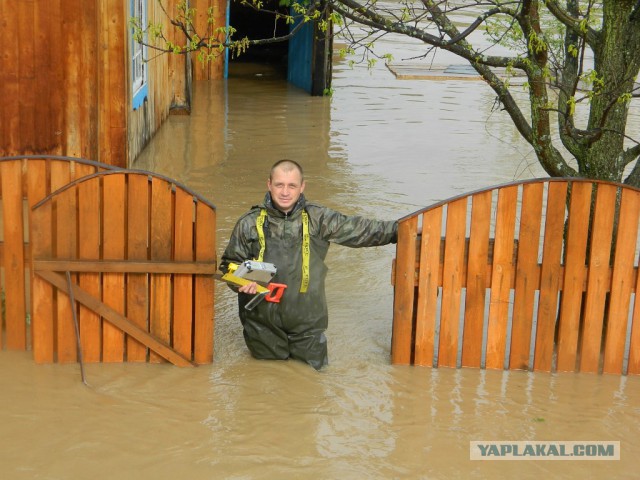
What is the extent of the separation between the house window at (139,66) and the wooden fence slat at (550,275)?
6.06 metres

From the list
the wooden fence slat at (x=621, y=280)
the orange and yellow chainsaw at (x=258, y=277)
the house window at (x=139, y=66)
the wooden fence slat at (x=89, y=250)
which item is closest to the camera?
the orange and yellow chainsaw at (x=258, y=277)

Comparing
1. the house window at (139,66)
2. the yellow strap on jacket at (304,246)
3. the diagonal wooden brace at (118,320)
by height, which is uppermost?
the house window at (139,66)

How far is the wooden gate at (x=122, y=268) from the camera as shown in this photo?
5.55 m

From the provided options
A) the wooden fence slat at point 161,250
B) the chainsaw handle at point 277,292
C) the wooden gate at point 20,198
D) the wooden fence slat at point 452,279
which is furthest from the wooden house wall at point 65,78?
the wooden fence slat at point 452,279

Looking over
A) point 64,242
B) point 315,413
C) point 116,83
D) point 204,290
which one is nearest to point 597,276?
point 315,413

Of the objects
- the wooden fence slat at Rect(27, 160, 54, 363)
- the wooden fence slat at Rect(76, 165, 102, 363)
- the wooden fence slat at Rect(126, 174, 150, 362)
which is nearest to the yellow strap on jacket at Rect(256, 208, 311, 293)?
the wooden fence slat at Rect(126, 174, 150, 362)

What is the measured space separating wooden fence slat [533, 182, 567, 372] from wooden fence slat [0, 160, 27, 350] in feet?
10.1

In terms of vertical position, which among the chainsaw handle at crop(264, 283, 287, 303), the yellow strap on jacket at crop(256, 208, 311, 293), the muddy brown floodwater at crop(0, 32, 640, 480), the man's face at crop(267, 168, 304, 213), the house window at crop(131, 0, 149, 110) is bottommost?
the muddy brown floodwater at crop(0, 32, 640, 480)

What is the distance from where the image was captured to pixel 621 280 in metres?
5.83

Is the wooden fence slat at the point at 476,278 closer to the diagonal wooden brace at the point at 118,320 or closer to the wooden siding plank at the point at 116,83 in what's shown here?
the diagonal wooden brace at the point at 118,320

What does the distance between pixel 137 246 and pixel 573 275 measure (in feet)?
8.43

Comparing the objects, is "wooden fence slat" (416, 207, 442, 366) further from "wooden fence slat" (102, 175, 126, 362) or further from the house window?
the house window

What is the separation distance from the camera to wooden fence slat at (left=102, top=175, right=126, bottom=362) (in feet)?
18.2

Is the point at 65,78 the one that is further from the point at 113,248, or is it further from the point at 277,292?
the point at 277,292
